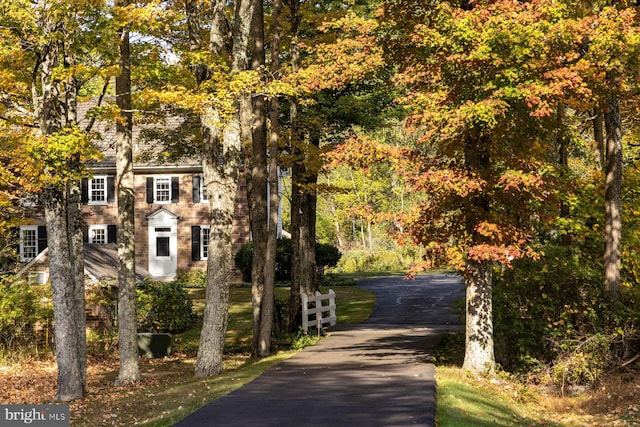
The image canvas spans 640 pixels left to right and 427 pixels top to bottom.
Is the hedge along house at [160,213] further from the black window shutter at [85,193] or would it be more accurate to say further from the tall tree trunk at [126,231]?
the tall tree trunk at [126,231]

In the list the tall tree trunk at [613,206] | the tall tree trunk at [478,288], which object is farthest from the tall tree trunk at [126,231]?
the tall tree trunk at [613,206]

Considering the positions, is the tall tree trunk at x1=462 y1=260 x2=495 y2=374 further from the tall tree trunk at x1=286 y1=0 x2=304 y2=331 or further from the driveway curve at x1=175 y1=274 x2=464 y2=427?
the tall tree trunk at x1=286 y1=0 x2=304 y2=331

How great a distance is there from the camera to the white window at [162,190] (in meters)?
46.8

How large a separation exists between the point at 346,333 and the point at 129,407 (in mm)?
10583

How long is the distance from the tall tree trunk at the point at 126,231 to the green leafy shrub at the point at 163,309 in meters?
7.92

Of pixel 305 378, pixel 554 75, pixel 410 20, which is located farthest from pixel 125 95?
pixel 554 75

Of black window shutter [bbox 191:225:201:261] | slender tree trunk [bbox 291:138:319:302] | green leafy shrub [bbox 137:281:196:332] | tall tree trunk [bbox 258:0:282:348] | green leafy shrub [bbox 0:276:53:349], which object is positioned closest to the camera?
tall tree trunk [bbox 258:0:282:348]

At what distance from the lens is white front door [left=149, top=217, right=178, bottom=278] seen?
46.5m

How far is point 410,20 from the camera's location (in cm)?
1905

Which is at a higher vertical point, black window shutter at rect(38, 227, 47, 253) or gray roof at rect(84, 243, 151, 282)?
black window shutter at rect(38, 227, 47, 253)

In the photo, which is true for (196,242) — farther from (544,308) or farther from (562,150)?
(544,308)

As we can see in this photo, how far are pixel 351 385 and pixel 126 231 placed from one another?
787cm

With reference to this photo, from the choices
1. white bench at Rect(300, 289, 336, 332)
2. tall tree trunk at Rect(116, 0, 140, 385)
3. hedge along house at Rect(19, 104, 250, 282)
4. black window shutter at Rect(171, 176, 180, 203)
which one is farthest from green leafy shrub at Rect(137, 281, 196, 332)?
black window shutter at Rect(171, 176, 180, 203)

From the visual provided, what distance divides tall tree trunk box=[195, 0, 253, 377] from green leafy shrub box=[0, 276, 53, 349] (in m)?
8.77
